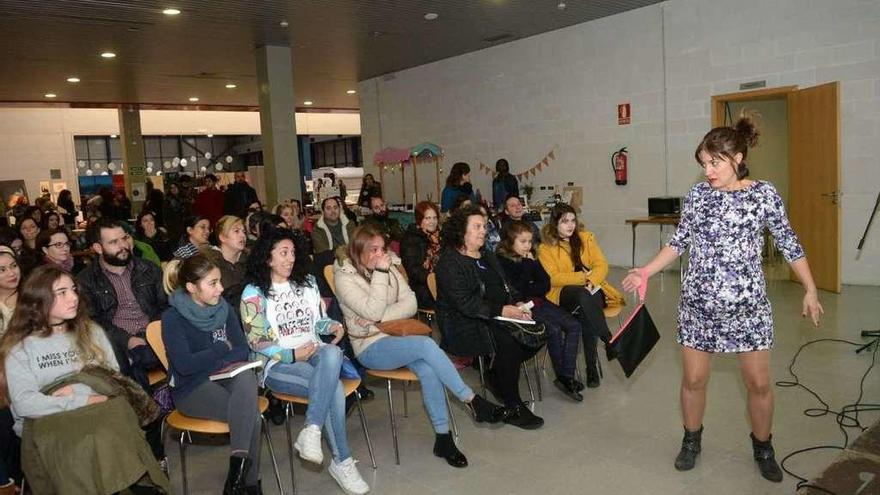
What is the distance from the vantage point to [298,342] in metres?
3.36

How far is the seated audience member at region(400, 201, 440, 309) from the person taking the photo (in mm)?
4855

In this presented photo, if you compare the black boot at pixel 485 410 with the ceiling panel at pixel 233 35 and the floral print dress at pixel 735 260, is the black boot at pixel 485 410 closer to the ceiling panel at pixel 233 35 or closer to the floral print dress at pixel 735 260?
the floral print dress at pixel 735 260

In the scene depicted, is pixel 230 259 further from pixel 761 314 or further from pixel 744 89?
pixel 744 89

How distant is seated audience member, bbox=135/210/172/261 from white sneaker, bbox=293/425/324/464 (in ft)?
11.4

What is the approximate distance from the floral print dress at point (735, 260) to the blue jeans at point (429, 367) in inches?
46.9

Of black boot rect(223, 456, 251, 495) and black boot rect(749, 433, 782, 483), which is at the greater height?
black boot rect(223, 456, 251, 495)

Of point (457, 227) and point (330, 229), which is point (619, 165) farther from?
point (457, 227)

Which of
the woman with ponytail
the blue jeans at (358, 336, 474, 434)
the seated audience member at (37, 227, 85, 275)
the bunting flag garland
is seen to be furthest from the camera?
the bunting flag garland

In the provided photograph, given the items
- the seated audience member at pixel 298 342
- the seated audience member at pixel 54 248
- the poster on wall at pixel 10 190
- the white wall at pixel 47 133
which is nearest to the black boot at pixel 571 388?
the seated audience member at pixel 298 342

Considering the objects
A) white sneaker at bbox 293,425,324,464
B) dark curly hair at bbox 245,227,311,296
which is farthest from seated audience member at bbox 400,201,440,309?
white sneaker at bbox 293,425,324,464

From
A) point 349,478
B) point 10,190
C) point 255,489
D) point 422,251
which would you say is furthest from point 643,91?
point 10,190

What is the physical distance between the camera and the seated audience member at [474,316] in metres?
3.74

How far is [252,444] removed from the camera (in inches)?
114

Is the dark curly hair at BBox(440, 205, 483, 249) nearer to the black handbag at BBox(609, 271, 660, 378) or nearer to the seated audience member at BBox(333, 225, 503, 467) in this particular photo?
the seated audience member at BBox(333, 225, 503, 467)
